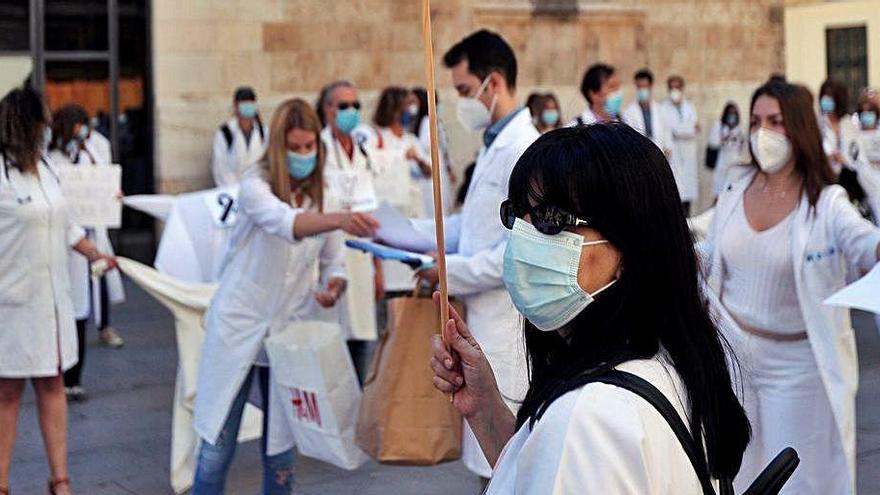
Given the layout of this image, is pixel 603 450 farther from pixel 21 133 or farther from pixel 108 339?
pixel 108 339

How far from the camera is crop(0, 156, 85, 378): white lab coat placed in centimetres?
630

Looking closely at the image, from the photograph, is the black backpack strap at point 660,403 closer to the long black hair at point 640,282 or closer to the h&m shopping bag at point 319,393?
the long black hair at point 640,282

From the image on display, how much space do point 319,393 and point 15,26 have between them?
11.2m

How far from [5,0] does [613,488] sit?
14593 millimetres

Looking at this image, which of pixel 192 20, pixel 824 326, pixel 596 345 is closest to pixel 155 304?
pixel 192 20

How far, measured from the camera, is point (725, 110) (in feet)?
63.5

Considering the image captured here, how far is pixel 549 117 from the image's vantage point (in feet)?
47.6

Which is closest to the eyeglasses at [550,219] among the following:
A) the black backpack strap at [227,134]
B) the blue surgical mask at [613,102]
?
the blue surgical mask at [613,102]

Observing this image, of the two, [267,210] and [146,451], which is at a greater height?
[267,210]

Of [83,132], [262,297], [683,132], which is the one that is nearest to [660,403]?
[262,297]

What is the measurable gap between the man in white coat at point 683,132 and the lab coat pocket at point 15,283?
1252cm

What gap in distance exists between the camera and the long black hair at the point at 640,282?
2.11 meters

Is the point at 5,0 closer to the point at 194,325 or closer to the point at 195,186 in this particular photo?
the point at 195,186

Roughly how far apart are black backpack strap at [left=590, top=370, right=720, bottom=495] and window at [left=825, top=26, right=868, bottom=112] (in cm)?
2931
